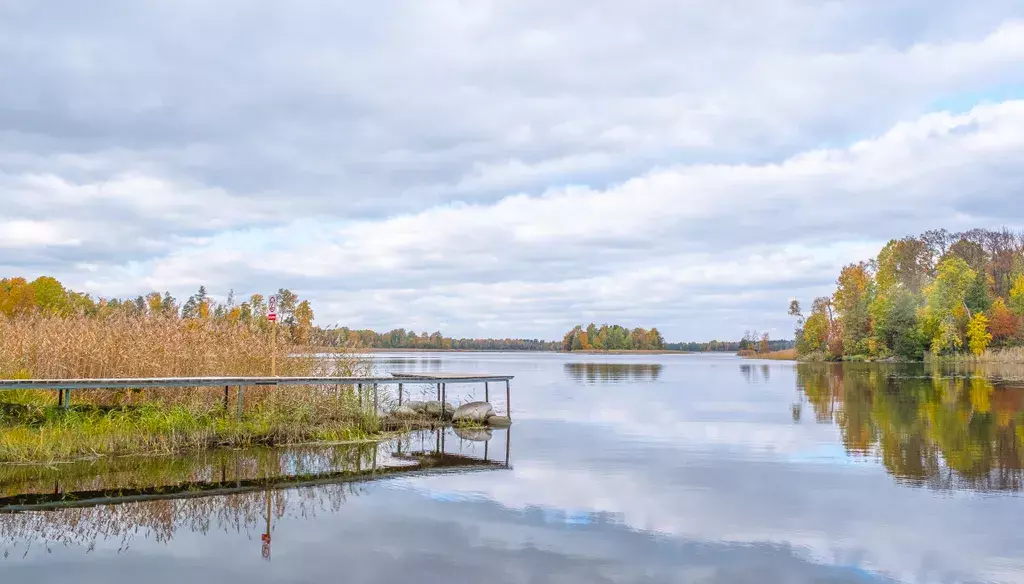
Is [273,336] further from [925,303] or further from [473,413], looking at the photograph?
[925,303]

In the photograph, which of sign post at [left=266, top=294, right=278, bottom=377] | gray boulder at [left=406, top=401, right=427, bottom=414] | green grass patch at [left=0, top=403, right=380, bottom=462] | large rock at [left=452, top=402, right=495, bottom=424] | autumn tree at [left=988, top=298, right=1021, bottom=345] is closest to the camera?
green grass patch at [left=0, top=403, right=380, bottom=462]

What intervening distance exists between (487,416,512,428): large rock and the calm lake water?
9.40 feet

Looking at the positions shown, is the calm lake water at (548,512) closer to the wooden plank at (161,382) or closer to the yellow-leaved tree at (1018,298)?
the wooden plank at (161,382)

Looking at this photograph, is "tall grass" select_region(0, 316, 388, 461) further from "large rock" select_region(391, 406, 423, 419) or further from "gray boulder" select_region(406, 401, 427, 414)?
"gray boulder" select_region(406, 401, 427, 414)

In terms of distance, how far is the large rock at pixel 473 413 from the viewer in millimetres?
25594

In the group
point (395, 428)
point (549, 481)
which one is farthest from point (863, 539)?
point (395, 428)

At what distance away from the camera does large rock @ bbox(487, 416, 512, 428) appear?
25272mm

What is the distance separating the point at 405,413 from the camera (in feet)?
82.7

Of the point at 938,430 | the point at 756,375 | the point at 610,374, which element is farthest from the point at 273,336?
the point at 756,375

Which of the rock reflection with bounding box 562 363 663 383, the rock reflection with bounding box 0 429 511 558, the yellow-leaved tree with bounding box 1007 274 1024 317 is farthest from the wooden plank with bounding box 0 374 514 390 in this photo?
the yellow-leaved tree with bounding box 1007 274 1024 317

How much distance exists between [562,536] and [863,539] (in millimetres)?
4342

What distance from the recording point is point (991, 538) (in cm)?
1097

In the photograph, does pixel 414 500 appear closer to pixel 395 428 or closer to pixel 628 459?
pixel 628 459

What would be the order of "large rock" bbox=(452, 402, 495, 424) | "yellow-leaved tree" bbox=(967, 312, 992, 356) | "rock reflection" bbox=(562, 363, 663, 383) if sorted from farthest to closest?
"yellow-leaved tree" bbox=(967, 312, 992, 356) → "rock reflection" bbox=(562, 363, 663, 383) → "large rock" bbox=(452, 402, 495, 424)
